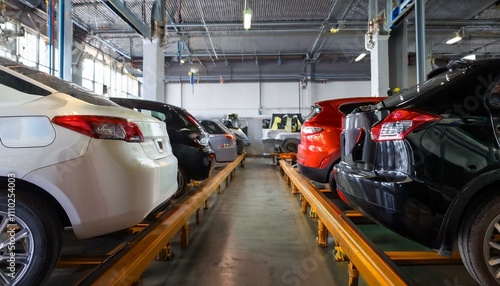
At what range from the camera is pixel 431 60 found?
39.8ft

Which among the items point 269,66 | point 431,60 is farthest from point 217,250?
point 269,66

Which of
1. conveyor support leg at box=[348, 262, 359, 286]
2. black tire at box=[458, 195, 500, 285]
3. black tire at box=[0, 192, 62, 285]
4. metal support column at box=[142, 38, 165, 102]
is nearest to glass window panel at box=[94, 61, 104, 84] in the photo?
metal support column at box=[142, 38, 165, 102]

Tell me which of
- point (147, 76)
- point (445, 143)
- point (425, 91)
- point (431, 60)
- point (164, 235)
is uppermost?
point (431, 60)

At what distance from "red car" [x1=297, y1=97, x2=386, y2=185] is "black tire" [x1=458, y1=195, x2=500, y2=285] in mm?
1707

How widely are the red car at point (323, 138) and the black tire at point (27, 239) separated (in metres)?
2.61

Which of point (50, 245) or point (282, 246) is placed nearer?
point (50, 245)

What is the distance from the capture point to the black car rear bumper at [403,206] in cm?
160

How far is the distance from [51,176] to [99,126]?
34cm

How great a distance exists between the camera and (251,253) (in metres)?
2.87

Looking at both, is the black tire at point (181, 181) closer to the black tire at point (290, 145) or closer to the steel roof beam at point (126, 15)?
the steel roof beam at point (126, 15)

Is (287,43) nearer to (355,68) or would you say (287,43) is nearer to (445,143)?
(355,68)

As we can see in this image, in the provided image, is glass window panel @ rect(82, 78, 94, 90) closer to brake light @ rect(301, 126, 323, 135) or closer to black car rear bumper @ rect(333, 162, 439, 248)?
brake light @ rect(301, 126, 323, 135)

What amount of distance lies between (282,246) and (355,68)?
14945mm

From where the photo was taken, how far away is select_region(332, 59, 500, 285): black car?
1.59m
